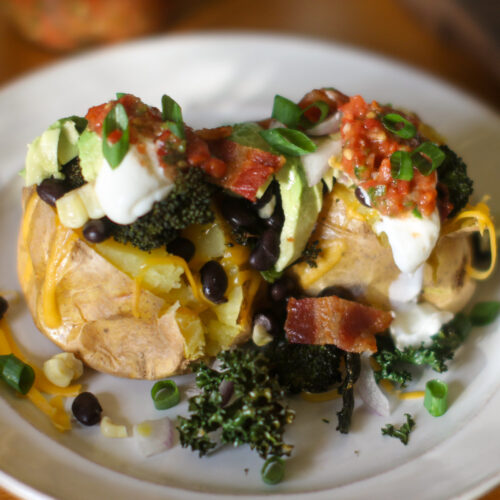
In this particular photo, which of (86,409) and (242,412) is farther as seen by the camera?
(86,409)

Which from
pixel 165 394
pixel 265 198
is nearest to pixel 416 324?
pixel 265 198

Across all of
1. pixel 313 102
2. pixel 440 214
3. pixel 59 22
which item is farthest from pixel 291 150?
pixel 59 22

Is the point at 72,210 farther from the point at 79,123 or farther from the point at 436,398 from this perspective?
the point at 436,398

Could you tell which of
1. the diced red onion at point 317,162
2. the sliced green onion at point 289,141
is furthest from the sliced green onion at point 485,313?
the sliced green onion at point 289,141

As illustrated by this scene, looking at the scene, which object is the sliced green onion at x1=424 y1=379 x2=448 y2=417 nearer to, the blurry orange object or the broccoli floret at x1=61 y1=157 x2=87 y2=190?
the broccoli floret at x1=61 y1=157 x2=87 y2=190

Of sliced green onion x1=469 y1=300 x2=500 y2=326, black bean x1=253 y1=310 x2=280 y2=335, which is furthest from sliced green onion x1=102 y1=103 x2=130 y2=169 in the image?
sliced green onion x1=469 y1=300 x2=500 y2=326

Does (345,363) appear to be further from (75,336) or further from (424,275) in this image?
(75,336)

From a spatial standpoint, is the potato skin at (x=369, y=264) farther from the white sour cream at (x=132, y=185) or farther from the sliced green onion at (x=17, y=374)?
the sliced green onion at (x=17, y=374)
